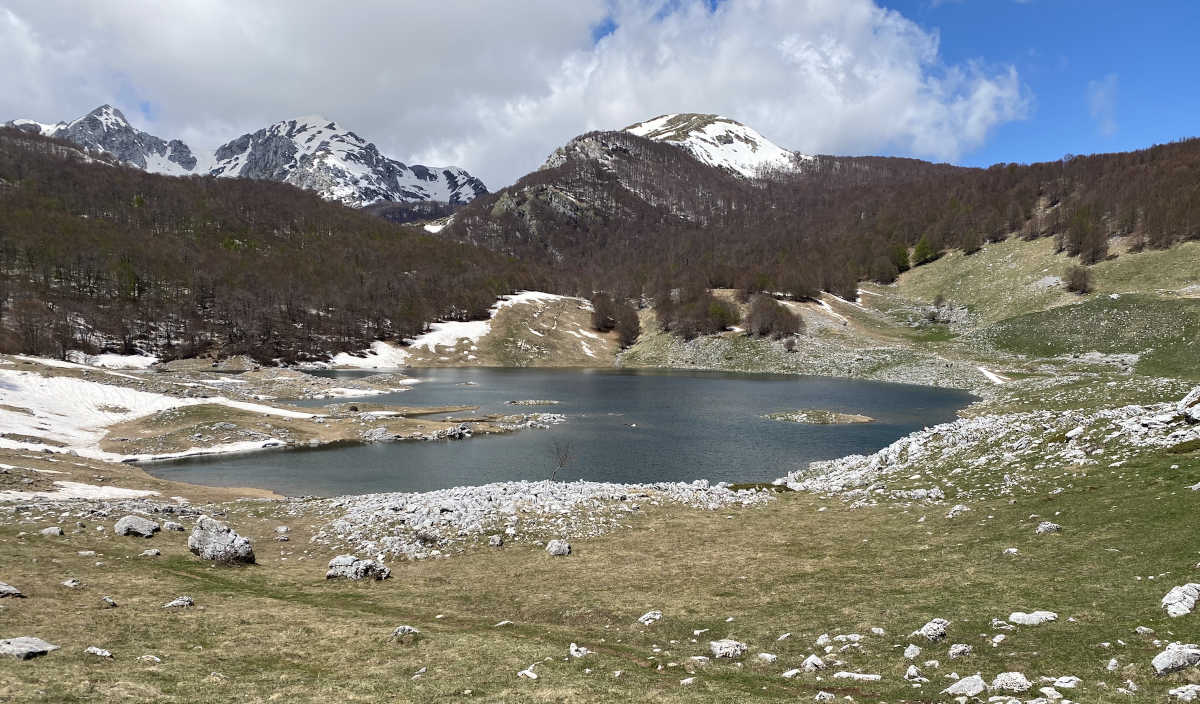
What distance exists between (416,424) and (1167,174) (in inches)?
8913

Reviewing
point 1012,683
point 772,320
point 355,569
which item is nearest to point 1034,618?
point 1012,683

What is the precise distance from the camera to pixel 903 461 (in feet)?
134

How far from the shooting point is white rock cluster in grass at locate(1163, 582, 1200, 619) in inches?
528

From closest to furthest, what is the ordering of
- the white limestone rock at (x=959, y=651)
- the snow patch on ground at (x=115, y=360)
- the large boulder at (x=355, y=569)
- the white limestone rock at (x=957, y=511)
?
the white limestone rock at (x=959, y=651) < the large boulder at (x=355, y=569) < the white limestone rock at (x=957, y=511) < the snow patch on ground at (x=115, y=360)

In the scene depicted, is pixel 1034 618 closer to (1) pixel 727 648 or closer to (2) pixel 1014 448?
(1) pixel 727 648

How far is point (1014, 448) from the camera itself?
34.7m

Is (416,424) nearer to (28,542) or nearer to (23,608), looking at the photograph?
(28,542)

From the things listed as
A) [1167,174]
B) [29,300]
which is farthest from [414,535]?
[1167,174]

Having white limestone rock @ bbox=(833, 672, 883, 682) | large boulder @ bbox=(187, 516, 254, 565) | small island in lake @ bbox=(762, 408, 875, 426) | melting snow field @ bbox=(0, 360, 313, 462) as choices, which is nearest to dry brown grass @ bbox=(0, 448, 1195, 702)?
white limestone rock @ bbox=(833, 672, 883, 682)

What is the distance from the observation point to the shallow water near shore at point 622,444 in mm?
54781

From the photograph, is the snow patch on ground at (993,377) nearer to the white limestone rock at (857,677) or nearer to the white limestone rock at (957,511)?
the white limestone rock at (957,511)

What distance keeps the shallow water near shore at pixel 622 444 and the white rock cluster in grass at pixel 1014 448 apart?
41.0 feet

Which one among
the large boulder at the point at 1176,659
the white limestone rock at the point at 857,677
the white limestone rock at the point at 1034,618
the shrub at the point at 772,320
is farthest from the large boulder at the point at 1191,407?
the shrub at the point at 772,320

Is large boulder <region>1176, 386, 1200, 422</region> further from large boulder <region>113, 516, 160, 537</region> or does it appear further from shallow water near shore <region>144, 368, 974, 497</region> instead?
large boulder <region>113, 516, 160, 537</region>
